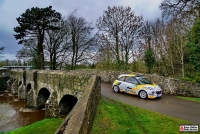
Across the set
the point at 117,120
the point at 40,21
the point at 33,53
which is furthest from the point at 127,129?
the point at 33,53

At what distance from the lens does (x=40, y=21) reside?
91.2ft

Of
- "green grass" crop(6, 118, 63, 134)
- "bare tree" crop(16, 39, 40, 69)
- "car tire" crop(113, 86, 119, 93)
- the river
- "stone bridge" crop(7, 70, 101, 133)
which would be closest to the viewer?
"stone bridge" crop(7, 70, 101, 133)

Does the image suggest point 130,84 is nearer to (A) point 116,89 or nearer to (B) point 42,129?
(A) point 116,89

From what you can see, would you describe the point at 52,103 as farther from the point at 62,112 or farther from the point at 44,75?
the point at 44,75

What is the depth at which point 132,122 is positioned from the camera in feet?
24.0

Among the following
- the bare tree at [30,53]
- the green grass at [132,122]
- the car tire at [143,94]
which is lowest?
the green grass at [132,122]

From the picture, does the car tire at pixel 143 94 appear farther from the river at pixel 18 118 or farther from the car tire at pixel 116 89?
the river at pixel 18 118

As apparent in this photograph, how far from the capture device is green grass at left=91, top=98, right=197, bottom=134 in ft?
20.9

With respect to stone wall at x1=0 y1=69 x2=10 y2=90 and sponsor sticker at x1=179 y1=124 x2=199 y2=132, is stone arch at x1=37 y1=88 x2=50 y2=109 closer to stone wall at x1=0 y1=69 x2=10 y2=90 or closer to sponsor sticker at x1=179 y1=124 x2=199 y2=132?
sponsor sticker at x1=179 y1=124 x2=199 y2=132

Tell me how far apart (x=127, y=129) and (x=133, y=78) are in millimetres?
6935

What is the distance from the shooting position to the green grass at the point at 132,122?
251 inches

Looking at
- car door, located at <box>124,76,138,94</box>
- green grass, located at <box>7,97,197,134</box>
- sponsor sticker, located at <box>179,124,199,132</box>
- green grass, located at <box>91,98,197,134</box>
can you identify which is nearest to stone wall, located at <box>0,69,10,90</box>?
car door, located at <box>124,76,138,94</box>

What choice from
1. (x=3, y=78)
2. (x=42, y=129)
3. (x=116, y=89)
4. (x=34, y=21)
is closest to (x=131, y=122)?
(x=42, y=129)

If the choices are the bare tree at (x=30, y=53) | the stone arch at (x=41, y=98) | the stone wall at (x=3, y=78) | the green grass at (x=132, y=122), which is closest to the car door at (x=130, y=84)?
the green grass at (x=132, y=122)
